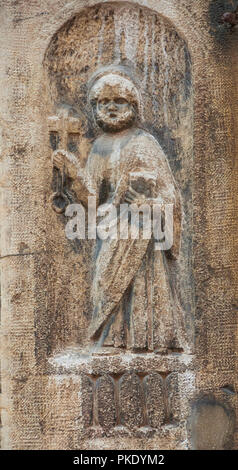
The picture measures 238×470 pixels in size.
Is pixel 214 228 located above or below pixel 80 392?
above

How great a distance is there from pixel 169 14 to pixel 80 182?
4.85 ft

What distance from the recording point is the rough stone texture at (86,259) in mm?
8391

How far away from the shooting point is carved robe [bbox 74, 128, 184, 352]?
8406 mm

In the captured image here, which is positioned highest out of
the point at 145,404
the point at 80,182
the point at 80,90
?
the point at 80,90

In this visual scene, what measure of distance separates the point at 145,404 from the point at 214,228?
1446mm

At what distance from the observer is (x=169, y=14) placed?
8.57m

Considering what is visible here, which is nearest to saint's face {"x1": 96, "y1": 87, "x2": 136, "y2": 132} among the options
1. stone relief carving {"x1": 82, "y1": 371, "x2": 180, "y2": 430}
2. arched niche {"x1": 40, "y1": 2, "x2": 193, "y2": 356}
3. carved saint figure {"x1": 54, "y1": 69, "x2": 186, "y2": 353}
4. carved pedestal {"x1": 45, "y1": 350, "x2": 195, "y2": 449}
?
carved saint figure {"x1": 54, "y1": 69, "x2": 186, "y2": 353}

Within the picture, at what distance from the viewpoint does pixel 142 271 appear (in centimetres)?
844

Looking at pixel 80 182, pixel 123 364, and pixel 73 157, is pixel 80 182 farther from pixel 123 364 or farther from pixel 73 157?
pixel 123 364

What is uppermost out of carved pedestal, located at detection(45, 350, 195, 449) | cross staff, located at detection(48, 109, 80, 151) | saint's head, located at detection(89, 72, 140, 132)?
saint's head, located at detection(89, 72, 140, 132)

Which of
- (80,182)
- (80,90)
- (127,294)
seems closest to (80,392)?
(127,294)

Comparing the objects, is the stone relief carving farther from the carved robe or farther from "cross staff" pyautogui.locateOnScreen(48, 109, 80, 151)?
"cross staff" pyautogui.locateOnScreen(48, 109, 80, 151)

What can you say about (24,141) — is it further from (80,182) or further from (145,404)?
(145,404)

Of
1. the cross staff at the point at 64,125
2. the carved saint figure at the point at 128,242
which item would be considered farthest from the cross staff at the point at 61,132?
the carved saint figure at the point at 128,242
